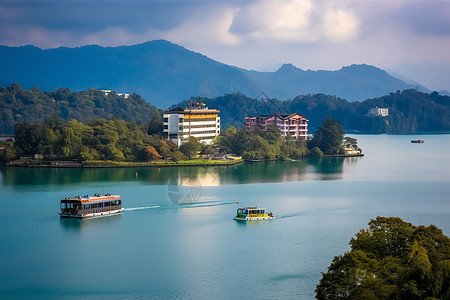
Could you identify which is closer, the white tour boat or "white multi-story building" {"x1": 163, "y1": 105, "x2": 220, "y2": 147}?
the white tour boat

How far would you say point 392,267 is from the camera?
8.92 metres

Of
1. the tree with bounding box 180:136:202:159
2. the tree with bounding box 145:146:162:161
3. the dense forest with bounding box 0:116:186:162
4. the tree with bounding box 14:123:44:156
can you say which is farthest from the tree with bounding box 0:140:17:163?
the tree with bounding box 180:136:202:159

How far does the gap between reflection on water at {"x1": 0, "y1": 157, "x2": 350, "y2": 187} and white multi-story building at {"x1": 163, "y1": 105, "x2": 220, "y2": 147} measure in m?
4.31

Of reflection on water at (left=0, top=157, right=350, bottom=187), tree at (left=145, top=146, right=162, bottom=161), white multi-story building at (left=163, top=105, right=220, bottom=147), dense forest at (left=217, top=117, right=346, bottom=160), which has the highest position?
white multi-story building at (left=163, top=105, right=220, bottom=147)

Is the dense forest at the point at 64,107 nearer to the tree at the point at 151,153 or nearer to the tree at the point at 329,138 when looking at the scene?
the tree at the point at 329,138

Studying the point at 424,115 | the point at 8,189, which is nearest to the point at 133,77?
the point at 424,115

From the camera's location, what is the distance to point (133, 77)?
145875mm

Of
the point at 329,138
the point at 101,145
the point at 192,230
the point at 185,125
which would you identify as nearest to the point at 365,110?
the point at 329,138

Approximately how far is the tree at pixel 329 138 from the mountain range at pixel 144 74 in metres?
95.7

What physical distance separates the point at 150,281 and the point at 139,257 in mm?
1644

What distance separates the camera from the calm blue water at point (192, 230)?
11.2 m

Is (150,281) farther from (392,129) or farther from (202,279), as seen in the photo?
(392,129)

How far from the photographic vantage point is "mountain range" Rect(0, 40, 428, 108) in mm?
138250

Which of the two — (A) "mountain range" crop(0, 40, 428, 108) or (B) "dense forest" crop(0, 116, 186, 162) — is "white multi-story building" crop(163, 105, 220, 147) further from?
(A) "mountain range" crop(0, 40, 428, 108)
